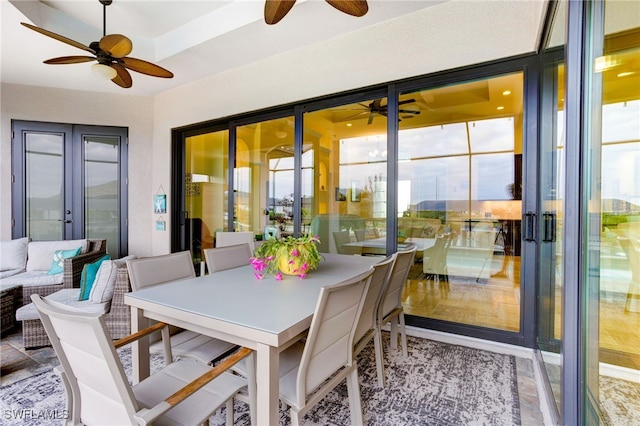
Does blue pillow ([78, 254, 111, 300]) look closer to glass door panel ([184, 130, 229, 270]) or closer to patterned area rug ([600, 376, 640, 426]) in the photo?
glass door panel ([184, 130, 229, 270])

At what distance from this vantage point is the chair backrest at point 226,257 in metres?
2.35

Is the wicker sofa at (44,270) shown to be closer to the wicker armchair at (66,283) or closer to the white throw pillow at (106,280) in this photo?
the wicker armchair at (66,283)

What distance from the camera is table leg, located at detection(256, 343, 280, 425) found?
1157mm

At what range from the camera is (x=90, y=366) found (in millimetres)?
997

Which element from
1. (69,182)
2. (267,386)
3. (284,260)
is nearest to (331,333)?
(267,386)

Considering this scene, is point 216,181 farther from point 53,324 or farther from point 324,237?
point 53,324

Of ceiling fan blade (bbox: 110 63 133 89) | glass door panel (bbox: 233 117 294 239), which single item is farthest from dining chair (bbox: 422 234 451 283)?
ceiling fan blade (bbox: 110 63 133 89)

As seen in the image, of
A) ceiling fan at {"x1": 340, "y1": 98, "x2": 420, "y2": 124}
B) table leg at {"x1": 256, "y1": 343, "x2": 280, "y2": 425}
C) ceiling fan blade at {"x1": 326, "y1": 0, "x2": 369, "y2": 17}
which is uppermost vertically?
ceiling fan blade at {"x1": 326, "y1": 0, "x2": 369, "y2": 17}

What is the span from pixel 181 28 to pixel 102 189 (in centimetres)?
329

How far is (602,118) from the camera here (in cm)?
123

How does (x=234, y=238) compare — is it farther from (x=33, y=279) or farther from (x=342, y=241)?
(x=33, y=279)

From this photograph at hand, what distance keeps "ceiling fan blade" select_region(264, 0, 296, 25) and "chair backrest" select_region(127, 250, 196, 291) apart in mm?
2092

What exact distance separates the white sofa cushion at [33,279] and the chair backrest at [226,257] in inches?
Answer: 99.7

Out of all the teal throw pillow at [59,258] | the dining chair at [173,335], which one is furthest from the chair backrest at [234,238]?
the teal throw pillow at [59,258]
